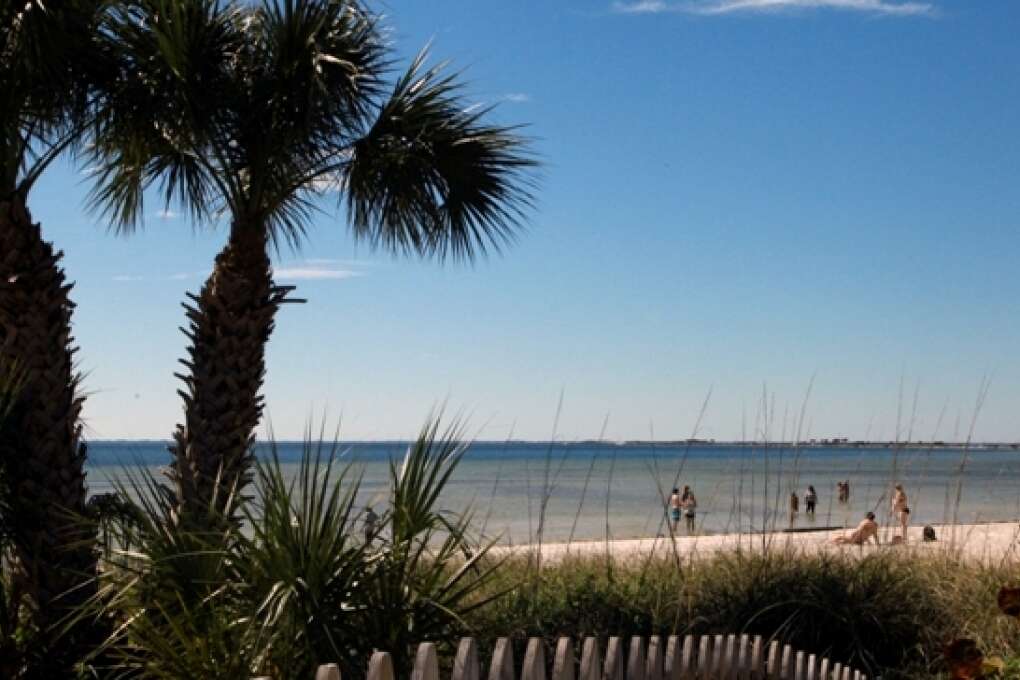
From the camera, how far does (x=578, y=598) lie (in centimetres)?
815

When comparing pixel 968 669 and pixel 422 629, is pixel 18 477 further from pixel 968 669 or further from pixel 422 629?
pixel 968 669

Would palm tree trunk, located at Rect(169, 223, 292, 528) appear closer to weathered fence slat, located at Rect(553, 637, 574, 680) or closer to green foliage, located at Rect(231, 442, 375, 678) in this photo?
green foliage, located at Rect(231, 442, 375, 678)

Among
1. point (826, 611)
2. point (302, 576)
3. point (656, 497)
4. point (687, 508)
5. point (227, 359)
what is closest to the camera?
point (302, 576)

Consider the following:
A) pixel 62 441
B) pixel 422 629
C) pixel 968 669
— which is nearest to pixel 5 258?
pixel 62 441

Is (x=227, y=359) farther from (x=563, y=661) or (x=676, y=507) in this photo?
(x=676, y=507)

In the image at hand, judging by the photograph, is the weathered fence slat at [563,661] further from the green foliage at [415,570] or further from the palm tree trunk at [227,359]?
the palm tree trunk at [227,359]

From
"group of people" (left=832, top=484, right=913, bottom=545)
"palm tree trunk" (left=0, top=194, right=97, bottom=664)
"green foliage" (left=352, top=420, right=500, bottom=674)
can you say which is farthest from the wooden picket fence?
"group of people" (left=832, top=484, right=913, bottom=545)

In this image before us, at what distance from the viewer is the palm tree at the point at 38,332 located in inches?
309

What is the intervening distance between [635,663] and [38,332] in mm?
5553

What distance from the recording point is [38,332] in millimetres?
8531

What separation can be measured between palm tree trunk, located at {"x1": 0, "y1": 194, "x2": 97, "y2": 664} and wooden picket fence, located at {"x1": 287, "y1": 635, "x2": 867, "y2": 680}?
393 cm

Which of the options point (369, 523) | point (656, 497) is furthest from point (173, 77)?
point (656, 497)

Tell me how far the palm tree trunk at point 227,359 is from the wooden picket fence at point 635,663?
201 inches

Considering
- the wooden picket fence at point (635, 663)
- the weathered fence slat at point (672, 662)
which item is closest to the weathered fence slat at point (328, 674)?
the wooden picket fence at point (635, 663)
